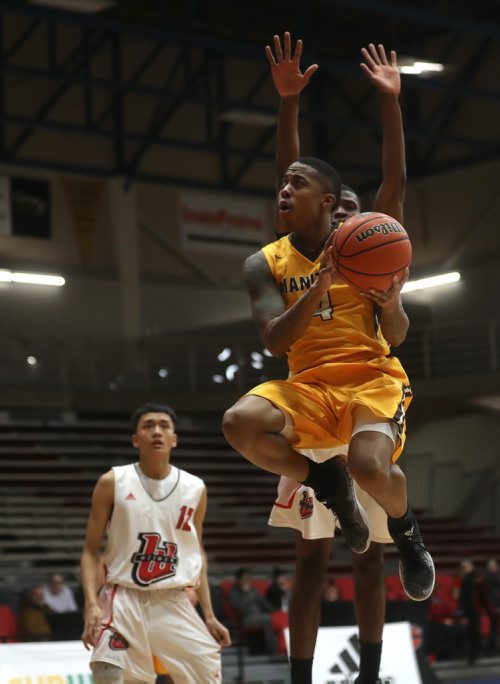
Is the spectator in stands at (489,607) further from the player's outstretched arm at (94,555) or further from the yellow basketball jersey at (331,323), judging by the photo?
the yellow basketball jersey at (331,323)

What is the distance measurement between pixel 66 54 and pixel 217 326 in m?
5.69

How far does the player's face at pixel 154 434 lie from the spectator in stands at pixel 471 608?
287 inches

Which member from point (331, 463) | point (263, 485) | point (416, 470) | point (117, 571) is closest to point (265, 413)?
point (331, 463)

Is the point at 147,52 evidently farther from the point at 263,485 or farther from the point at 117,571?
the point at 117,571

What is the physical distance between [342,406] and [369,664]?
1.32m

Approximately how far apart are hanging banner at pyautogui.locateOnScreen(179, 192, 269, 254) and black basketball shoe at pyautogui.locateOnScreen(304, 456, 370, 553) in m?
19.3

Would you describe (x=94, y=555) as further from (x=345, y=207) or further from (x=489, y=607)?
(x=489, y=607)

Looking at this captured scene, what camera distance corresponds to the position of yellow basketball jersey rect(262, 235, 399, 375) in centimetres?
539

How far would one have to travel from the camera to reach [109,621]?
7000mm

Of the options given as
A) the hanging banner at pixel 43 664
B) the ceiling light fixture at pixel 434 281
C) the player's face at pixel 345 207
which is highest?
the ceiling light fixture at pixel 434 281

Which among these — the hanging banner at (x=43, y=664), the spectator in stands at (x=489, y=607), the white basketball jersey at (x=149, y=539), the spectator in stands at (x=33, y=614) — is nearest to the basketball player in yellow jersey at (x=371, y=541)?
the white basketball jersey at (x=149, y=539)

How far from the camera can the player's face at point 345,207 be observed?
235 inches

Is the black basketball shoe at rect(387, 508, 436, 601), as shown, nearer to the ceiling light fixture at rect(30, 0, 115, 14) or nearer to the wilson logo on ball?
the wilson logo on ball

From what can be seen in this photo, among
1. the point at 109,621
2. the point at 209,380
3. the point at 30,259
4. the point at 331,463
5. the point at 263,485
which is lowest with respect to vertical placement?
the point at 109,621
